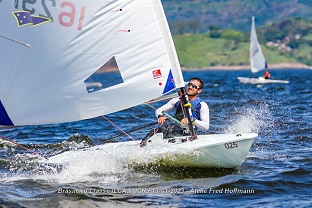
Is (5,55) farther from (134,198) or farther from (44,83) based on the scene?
(134,198)

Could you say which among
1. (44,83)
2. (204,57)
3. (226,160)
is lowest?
(204,57)

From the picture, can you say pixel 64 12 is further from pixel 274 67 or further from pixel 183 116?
pixel 274 67

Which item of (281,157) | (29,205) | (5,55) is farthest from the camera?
(281,157)

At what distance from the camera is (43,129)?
17.9 meters

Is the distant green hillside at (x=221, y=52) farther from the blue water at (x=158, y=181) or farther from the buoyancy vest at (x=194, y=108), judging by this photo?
the buoyancy vest at (x=194, y=108)

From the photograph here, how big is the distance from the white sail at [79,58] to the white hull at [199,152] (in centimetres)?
81

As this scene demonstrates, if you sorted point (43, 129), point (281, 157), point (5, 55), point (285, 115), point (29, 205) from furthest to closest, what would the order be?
1. point (285, 115)
2. point (43, 129)
3. point (281, 157)
4. point (5, 55)
5. point (29, 205)

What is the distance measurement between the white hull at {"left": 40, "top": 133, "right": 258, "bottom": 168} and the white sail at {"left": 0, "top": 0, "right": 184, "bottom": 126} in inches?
31.8

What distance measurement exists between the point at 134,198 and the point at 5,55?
10.2ft

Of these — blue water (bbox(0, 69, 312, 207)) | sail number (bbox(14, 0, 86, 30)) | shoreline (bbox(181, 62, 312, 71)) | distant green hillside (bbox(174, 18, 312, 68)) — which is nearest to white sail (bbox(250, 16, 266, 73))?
blue water (bbox(0, 69, 312, 207))

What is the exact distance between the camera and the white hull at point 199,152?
410 inches

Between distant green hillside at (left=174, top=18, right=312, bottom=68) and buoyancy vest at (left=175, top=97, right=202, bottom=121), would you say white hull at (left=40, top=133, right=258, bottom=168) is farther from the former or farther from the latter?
distant green hillside at (left=174, top=18, right=312, bottom=68)

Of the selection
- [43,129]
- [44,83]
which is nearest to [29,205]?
[44,83]

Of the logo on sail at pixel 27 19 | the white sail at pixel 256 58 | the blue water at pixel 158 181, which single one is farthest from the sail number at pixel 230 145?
the white sail at pixel 256 58
